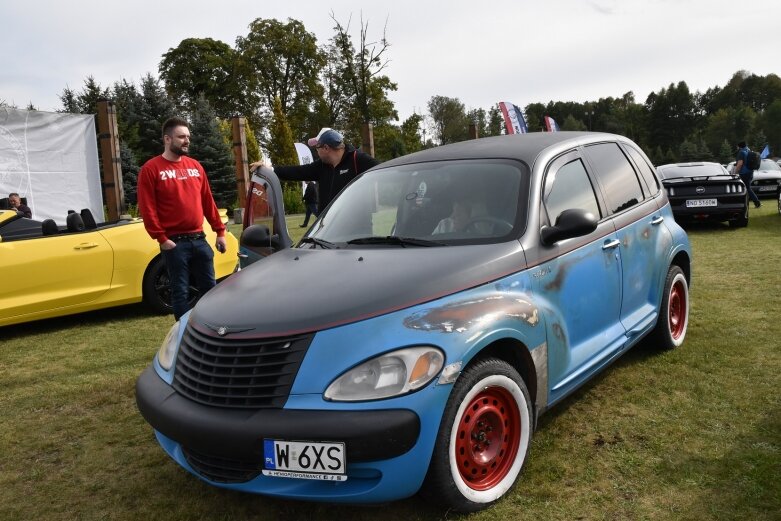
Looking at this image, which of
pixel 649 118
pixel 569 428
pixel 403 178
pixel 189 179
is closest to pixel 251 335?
pixel 403 178

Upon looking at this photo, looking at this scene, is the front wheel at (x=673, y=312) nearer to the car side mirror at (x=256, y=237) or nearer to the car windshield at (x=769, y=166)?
the car side mirror at (x=256, y=237)

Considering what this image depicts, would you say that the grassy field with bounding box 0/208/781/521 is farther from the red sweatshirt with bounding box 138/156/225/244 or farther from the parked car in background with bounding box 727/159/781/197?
the parked car in background with bounding box 727/159/781/197

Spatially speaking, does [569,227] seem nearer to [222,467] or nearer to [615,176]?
[615,176]

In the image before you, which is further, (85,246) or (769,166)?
(769,166)

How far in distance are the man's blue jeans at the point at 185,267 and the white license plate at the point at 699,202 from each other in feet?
32.6

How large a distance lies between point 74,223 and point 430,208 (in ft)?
15.6

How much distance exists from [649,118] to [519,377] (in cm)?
12004

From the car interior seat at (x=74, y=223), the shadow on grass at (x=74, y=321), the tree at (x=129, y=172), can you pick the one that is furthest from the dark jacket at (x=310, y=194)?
the tree at (x=129, y=172)

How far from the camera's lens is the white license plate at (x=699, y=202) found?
38.9 feet

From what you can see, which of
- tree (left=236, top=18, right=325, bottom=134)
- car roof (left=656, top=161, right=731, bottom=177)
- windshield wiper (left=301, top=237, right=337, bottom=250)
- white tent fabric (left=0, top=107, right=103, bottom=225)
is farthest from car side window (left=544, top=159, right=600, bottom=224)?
tree (left=236, top=18, right=325, bottom=134)

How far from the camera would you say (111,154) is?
10430 millimetres

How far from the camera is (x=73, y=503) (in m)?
2.95

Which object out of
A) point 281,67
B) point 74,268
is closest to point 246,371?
point 74,268

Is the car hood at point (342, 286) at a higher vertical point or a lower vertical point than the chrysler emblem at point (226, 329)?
higher
